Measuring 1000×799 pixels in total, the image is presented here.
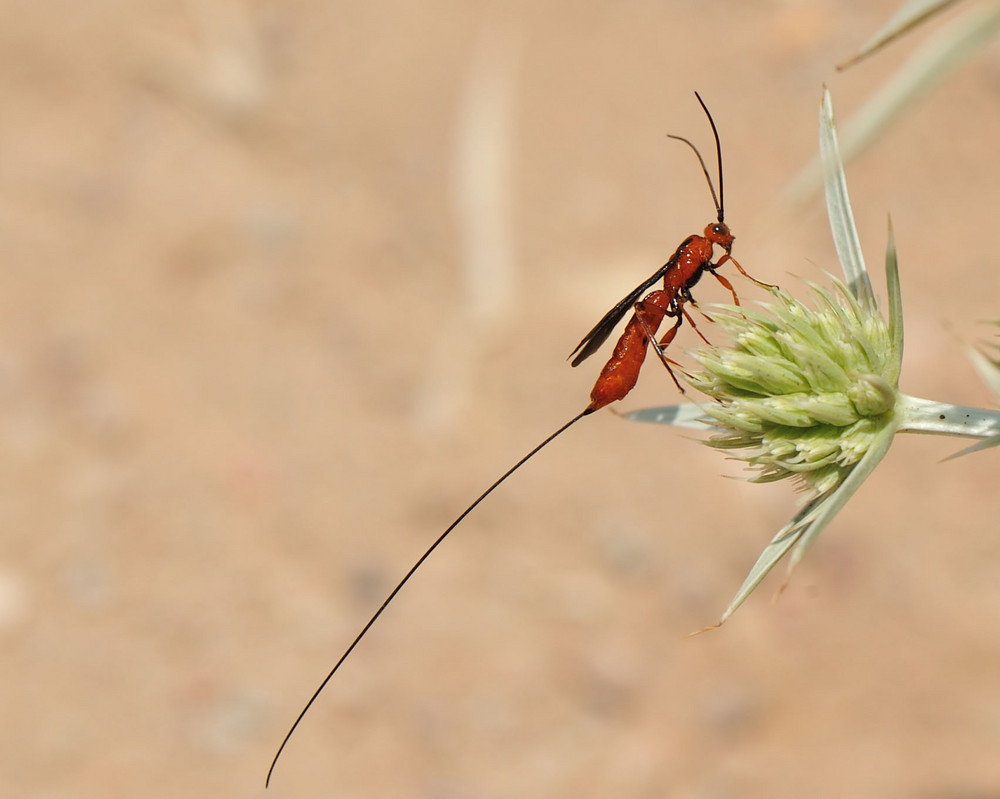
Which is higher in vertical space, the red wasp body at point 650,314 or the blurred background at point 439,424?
the blurred background at point 439,424

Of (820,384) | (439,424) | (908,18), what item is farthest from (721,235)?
(439,424)

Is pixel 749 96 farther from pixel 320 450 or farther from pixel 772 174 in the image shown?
pixel 320 450

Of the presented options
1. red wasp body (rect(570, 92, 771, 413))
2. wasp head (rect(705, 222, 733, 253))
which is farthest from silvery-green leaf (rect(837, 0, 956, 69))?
wasp head (rect(705, 222, 733, 253))

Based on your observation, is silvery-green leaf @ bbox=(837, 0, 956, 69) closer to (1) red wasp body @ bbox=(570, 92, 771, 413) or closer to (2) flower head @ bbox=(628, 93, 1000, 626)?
(2) flower head @ bbox=(628, 93, 1000, 626)

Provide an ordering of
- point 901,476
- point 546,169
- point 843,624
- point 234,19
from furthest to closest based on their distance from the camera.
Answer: point 234,19 < point 546,169 < point 901,476 < point 843,624

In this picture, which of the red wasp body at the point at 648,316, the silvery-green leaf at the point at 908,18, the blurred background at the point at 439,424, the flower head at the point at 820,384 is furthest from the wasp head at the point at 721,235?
the blurred background at the point at 439,424

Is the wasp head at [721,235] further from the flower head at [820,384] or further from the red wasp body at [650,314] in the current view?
the flower head at [820,384]

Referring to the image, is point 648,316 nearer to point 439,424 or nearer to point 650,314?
point 650,314

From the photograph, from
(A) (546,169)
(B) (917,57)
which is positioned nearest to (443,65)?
(A) (546,169)
